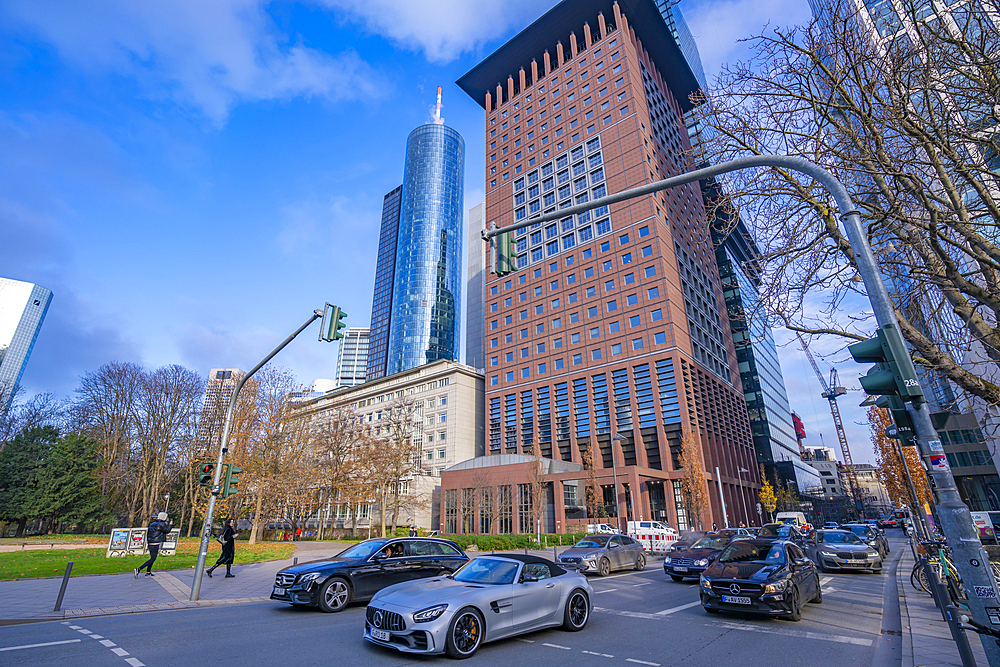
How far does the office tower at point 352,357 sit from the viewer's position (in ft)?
582

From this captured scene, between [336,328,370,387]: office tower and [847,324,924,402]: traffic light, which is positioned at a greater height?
[336,328,370,387]: office tower

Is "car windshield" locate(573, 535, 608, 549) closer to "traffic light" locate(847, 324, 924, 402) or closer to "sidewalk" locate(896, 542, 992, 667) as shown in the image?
"sidewalk" locate(896, 542, 992, 667)

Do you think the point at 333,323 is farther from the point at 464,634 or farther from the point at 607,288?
the point at 607,288

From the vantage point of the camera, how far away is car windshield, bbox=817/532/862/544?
64.9 feet

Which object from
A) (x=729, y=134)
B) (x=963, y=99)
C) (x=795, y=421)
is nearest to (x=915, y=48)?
(x=963, y=99)

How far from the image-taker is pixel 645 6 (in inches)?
2889

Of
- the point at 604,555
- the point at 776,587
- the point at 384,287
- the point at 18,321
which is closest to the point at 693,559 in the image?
the point at 604,555

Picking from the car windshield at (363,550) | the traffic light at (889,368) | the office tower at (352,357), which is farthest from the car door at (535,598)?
the office tower at (352,357)

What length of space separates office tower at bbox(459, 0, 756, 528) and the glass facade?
6414cm

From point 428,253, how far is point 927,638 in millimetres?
143170

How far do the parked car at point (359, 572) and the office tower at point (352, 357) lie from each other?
6746 inches

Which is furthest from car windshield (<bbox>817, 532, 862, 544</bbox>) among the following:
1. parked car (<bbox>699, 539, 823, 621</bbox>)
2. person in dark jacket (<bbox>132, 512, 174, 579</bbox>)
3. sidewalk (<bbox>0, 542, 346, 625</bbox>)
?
person in dark jacket (<bbox>132, 512, 174, 579</bbox>)

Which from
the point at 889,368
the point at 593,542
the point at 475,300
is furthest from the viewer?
the point at 475,300

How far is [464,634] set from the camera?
694cm
